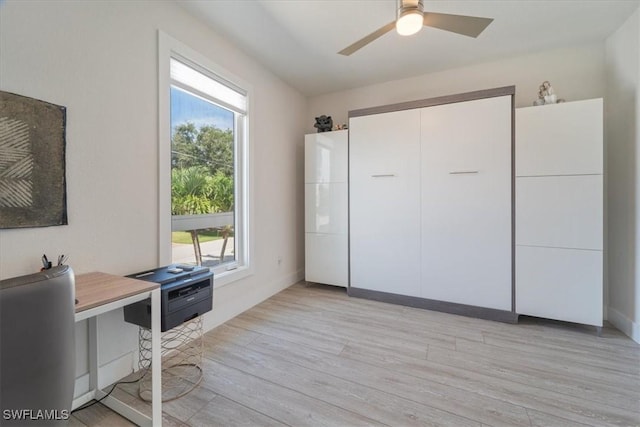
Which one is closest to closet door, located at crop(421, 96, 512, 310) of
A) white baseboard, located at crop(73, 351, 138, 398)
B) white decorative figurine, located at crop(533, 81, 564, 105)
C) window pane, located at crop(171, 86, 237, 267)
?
white decorative figurine, located at crop(533, 81, 564, 105)

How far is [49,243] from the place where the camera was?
4.50ft

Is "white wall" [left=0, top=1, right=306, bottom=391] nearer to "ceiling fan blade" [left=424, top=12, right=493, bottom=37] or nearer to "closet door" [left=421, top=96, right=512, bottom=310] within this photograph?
"ceiling fan blade" [left=424, top=12, right=493, bottom=37]

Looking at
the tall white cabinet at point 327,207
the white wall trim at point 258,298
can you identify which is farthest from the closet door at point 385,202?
the white wall trim at point 258,298

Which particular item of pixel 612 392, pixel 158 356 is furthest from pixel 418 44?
pixel 158 356

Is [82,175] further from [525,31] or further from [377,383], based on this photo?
[525,31]

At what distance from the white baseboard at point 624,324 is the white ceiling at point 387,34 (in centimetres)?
242

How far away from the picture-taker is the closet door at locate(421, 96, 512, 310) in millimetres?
2408

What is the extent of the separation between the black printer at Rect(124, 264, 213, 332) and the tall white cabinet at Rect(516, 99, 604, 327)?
8.57 feet

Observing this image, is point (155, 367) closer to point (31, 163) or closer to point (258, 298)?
point (31, 163)

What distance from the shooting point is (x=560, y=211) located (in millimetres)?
2246

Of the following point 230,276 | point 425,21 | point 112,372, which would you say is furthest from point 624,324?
point 112,372

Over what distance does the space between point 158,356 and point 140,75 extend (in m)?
1.73

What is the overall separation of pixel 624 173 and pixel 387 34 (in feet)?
7.58

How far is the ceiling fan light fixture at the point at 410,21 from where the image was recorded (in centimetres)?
144
